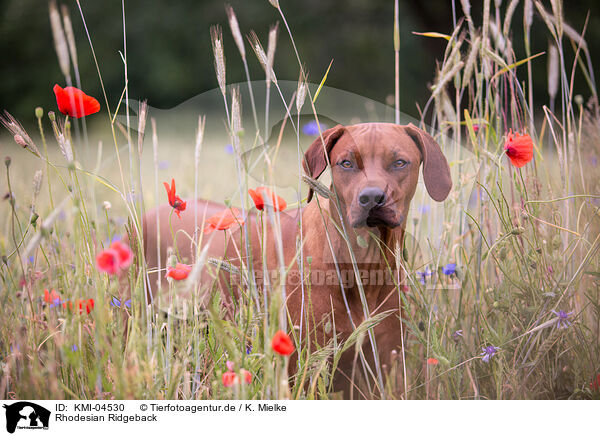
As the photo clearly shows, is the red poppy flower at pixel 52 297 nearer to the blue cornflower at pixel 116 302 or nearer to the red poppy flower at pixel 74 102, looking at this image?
the blue cornflower at pixel 116 302

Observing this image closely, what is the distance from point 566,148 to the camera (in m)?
1.81

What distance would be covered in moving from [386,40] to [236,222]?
0.91 meters

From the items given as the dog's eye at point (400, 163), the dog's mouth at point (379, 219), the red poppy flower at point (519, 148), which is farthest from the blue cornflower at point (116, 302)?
the red poppy flower at point (519, 148)

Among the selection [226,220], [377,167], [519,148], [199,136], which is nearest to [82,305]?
[226,220]

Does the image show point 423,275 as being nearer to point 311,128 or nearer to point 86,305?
point 311,128

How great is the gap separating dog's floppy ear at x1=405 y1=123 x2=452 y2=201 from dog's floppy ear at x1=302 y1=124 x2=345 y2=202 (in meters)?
0.20

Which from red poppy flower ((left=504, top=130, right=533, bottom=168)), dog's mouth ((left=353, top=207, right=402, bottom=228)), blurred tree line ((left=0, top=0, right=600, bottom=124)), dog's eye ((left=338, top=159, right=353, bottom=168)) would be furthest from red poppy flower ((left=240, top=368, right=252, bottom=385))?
red poppy flower ((left=504, top=130, right=533, bottom=168))

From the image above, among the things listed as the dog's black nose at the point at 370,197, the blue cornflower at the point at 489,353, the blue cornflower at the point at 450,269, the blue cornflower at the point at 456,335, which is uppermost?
the dog's black nose at the point at 370,197

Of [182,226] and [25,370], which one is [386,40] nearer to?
[182,226]
